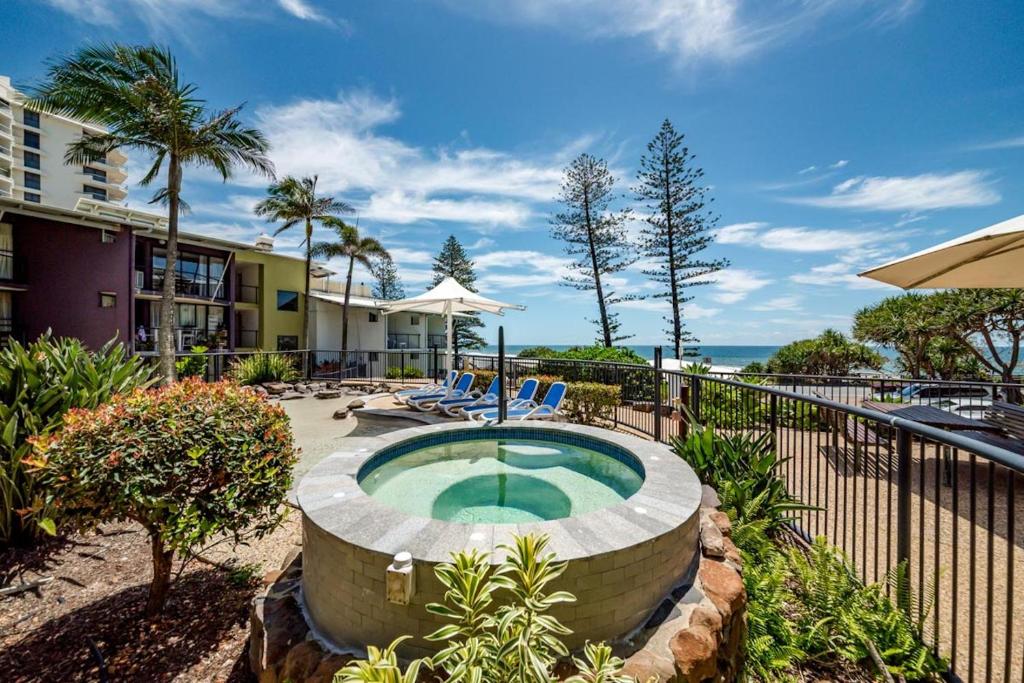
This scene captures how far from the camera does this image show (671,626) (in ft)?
6.57

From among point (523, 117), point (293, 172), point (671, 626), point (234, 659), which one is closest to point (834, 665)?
point (671, 626)

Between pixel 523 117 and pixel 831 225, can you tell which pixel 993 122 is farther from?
pixel 523 117

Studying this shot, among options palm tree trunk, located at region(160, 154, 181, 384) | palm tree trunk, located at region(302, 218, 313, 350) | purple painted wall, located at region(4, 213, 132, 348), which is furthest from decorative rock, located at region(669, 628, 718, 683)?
palm tree trunk, located at region(302, 218, 313, 350)

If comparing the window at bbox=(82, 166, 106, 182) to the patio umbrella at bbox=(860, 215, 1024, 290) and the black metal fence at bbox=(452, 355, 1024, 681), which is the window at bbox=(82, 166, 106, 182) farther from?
the patio umbrella at bbox=(860, 215, 1024, 290)

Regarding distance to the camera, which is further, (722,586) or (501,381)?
(501,381)

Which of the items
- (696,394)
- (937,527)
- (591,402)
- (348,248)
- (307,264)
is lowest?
(591,402)

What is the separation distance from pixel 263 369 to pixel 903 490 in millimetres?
13252

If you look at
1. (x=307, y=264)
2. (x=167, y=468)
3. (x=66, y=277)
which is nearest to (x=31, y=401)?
(x=167, y=468)

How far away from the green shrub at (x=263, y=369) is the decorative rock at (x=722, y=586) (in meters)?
11.8

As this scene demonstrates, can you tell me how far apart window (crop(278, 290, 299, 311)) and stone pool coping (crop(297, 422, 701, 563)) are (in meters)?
20.5

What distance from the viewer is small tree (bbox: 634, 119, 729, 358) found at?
18.8 metres

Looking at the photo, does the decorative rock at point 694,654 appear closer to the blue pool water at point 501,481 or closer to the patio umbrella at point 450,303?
the blue pool water at point 501,481

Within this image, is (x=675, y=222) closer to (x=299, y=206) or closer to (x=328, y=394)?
(x=328, y=394)

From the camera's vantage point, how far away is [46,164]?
36.7 meters
